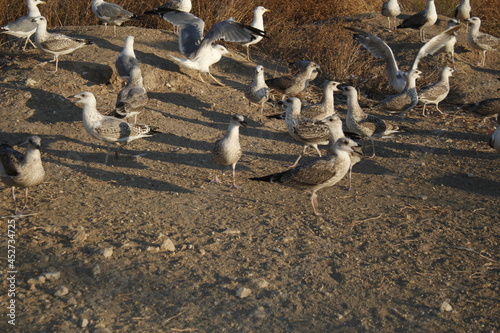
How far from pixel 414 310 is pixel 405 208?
84.7 inches

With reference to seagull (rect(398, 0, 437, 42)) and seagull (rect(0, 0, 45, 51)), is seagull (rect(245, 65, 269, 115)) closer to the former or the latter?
seagull (rect(0, 0, 45, 51))

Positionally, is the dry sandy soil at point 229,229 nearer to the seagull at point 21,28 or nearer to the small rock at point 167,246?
the small rock at point 167,246

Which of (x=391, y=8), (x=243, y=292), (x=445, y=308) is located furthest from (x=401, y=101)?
(x=243, y=292)

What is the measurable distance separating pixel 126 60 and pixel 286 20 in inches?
225

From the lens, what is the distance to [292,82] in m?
9.45

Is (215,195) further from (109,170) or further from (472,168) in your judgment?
(472,168)

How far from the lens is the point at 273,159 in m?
7.93

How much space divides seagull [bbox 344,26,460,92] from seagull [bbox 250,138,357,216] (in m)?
4.45

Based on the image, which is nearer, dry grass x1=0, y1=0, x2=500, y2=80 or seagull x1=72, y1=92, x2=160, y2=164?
seagull x1=72, y1=92, x2=160, y2=164

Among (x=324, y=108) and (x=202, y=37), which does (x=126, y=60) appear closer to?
(x=202, y=37)

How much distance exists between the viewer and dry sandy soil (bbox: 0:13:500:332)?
4355 mm

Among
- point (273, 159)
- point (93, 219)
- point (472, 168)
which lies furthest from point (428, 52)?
point (93, 219)

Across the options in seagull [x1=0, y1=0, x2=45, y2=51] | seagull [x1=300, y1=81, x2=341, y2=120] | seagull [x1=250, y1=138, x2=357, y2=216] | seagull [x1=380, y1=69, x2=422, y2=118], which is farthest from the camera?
seagull [x1=0, y1=0, x2=45, y2=51]

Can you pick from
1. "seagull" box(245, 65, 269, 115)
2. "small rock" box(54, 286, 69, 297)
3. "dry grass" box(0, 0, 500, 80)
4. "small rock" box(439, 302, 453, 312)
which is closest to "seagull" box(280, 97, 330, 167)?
"seagull" box(245, 65, 269, 115)
